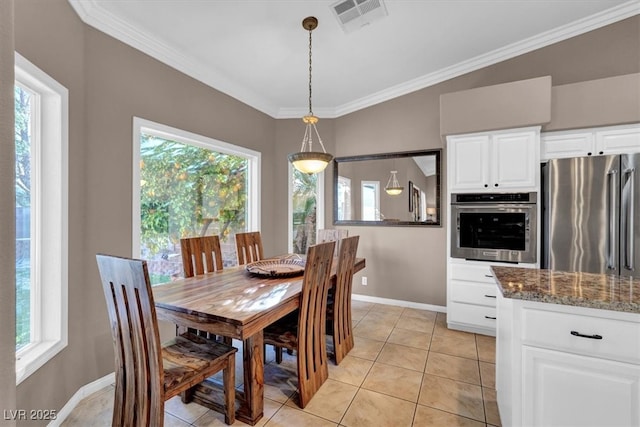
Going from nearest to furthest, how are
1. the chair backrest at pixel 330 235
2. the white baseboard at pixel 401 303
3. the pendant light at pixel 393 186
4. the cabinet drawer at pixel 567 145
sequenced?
the cabinet drawer at pixel 567 145, the chair backrest at pixel 330 235, the white baseboard at pixel 401 303, the pendant light at pixel 393 186

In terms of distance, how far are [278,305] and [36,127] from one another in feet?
6.19

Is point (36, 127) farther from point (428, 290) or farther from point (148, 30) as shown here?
point (428, 290)

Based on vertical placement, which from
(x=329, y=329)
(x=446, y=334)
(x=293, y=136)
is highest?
(x=293, y=136)

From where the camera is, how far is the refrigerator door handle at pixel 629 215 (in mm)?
2414

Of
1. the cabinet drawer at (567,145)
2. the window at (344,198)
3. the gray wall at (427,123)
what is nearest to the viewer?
the cabinet drawer at (567,145)

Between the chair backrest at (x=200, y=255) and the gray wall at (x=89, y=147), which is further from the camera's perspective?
the chair backrest at (x=200, y=255)

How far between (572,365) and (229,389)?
179 cm

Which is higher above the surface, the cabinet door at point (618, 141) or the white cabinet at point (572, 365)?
the cabinet door at point (618, 141)

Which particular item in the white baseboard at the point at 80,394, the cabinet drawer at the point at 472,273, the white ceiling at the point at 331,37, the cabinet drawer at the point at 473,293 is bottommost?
the white baseboard at the point at 80,394

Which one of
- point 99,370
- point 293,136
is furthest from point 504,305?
point 293,136

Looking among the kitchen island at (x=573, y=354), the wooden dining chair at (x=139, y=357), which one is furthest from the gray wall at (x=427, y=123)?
the wooden dining chair at (x=139, y=357)

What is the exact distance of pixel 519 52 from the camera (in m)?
3.28

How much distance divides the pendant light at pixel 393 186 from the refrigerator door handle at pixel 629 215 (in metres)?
2.12

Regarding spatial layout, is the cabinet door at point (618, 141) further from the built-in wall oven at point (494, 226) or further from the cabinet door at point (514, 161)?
the built-in wall oven at point (494, 226)
